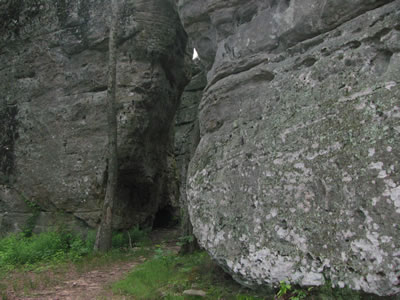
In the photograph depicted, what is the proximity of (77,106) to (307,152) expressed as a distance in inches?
270

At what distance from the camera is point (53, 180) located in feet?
29.5

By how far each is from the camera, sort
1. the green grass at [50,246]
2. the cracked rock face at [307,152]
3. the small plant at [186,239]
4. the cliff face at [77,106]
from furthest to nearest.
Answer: the cliff face at [77,106], the green grass at [50,246], the small plant at [186,239], the cracked rock face at [307,152]

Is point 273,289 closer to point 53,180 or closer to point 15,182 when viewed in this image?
point 53,180

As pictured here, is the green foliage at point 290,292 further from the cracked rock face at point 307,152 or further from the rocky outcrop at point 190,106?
the rocky outcrop at point 190,106

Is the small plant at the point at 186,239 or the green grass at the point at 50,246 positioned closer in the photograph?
the small plant at the point at 186,239

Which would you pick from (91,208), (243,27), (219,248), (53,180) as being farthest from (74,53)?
(219,248)

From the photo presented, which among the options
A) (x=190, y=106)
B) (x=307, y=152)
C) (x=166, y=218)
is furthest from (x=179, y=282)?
(x=190, y=106)

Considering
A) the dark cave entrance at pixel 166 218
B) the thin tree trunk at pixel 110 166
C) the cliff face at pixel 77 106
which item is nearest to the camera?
the thin tree trunk at pixel 110 166

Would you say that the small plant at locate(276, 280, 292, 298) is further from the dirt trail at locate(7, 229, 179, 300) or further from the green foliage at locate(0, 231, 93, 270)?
the green foliage at locate(0, 231, 93, 270)

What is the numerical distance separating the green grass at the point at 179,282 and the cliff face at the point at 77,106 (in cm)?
366

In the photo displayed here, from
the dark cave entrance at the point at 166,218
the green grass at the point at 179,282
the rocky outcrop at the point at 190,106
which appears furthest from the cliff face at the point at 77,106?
the rocky outcrop at the point at 190,106

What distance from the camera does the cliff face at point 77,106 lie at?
8.89 meters

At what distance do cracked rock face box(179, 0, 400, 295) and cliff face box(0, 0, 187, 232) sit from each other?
420cm

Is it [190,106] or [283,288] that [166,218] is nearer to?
[190,106]
